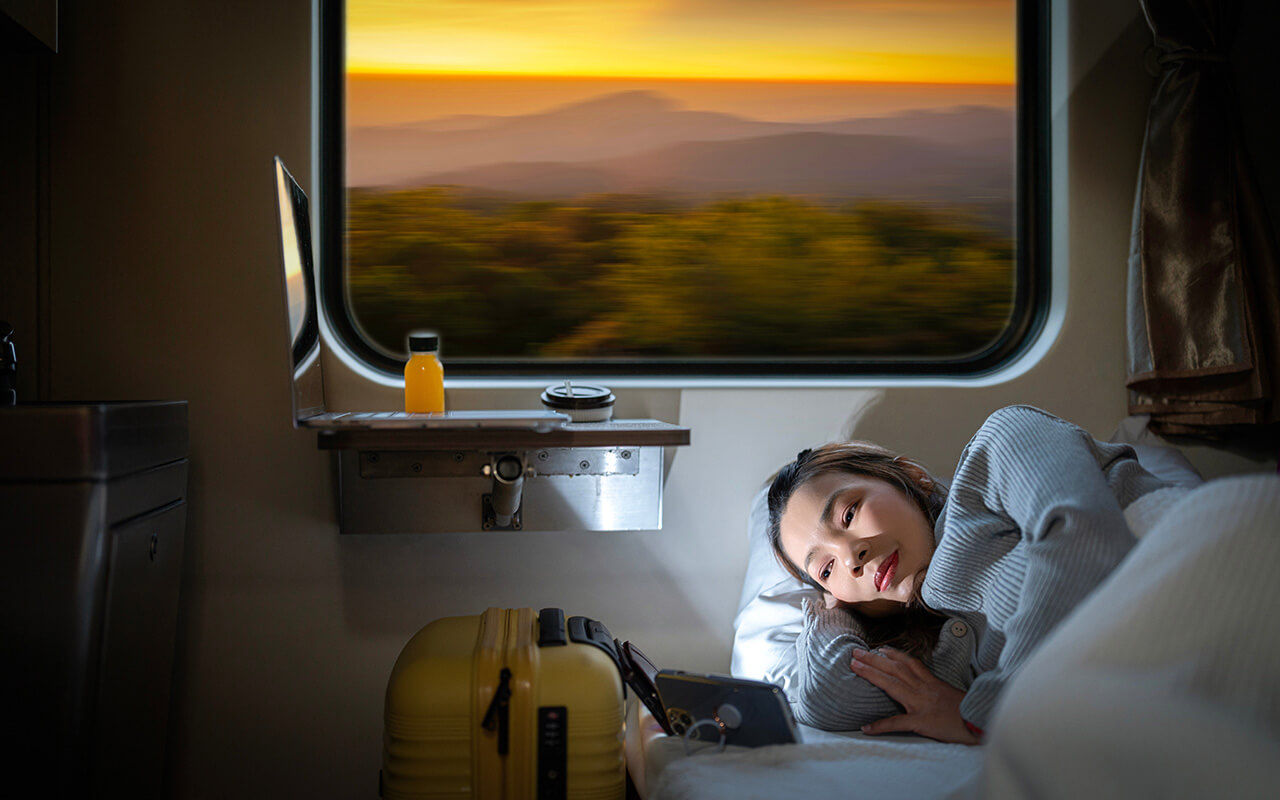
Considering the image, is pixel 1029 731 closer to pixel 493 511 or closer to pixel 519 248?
pixel 493 511

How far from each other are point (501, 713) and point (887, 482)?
2.58 ft

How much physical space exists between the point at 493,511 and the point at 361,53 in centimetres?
108

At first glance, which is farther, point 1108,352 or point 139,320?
point 1108,352

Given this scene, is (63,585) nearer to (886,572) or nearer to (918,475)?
(886,572)

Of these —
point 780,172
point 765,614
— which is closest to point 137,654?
point 765,614

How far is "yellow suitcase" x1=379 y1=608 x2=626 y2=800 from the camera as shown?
3.91 ft

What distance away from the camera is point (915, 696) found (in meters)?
1.31

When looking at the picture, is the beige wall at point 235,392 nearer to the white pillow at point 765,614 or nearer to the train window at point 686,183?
the train window at point 686,183

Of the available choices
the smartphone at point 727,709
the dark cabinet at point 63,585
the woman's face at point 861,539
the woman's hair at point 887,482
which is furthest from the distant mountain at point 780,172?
the smartphone at point 727,709

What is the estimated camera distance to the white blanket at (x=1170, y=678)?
652 millimetres

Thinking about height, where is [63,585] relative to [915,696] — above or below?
above

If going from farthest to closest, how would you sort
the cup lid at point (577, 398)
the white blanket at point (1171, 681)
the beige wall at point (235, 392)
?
the beige wall at point (235, 392) → the cup lid at point (577, 398) → the white blanket at point (1171, 681)

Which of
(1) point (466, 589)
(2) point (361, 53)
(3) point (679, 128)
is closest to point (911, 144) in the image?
(3) point (679, 128)

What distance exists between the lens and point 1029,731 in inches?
28.5
